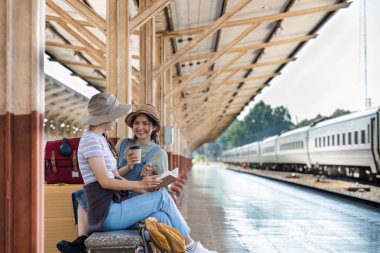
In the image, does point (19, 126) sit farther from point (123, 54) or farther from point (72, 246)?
point (123, 54)

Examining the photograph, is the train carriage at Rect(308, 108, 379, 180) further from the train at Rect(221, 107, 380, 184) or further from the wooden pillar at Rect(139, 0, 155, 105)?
the wooden pillar at Rect(139, 0, 155, 105)

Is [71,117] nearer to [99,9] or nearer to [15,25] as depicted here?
[99,9]

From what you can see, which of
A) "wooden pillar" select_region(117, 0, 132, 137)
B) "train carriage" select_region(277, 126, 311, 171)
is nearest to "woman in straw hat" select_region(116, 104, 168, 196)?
"wooden pillar" select_region(117, 0, 132, 137)

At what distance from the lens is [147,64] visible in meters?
12.8

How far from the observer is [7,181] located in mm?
4363

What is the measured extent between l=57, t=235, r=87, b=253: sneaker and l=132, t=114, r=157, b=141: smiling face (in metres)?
1.25

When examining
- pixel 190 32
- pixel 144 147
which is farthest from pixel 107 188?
pixel 190 32

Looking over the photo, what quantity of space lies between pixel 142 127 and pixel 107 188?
1.28 m

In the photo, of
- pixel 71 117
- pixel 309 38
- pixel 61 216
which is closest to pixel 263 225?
pixel 61 216

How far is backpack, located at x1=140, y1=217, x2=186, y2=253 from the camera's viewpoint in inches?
185

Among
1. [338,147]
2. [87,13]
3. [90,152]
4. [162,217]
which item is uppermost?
[87,13]

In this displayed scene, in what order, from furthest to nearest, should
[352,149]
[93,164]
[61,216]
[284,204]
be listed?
[352,149]
[284,204]
[61,216]
[93,164]

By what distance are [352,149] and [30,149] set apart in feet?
70.5

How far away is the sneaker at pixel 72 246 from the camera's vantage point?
4840 mm
